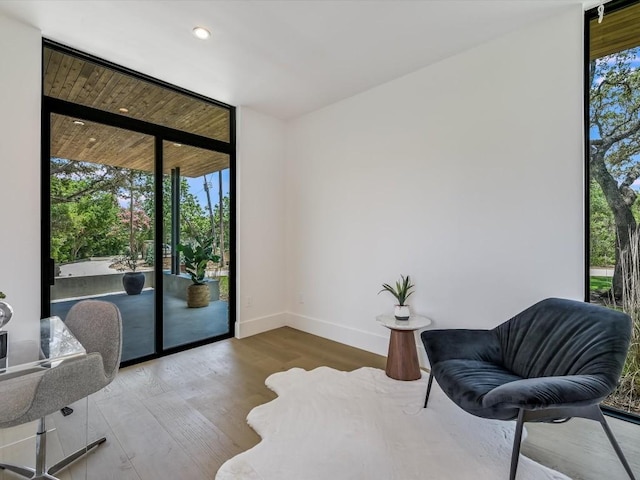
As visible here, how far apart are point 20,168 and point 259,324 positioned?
2.82m

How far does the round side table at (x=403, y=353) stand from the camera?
2.69m

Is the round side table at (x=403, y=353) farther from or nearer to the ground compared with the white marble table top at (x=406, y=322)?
nearer to the ground

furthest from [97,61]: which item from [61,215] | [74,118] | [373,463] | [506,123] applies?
[373,463]

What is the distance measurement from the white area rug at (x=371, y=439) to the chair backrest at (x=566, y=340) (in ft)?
1.60

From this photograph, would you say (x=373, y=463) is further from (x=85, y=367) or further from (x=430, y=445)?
(x=85, y=367)

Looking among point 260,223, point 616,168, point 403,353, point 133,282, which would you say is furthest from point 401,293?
point 133,282

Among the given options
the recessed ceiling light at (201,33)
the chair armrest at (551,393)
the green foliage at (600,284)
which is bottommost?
the chair armrest at (551,393)

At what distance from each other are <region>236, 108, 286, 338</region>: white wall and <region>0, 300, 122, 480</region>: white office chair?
197cm

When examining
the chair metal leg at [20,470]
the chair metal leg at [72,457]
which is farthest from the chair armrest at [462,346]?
the chair metal leg at [20,470]

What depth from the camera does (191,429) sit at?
2.06 meters

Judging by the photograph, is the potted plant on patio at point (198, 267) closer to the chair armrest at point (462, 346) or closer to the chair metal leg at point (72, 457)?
the chair metal leg at point (72, 457)

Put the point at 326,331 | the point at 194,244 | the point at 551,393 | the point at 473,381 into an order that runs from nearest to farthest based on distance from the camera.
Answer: the point at 551,393
the point at 473,381
the point at 194,244
the point at 326,331

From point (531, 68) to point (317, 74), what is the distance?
1.85m

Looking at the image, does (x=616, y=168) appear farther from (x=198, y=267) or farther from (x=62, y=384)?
(x=198, y=267)
